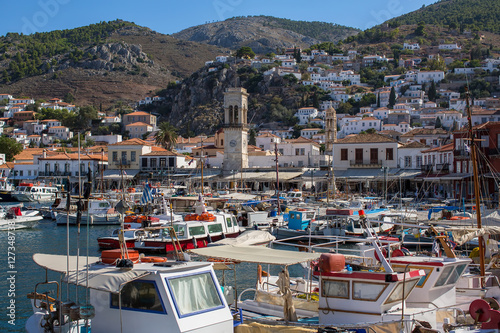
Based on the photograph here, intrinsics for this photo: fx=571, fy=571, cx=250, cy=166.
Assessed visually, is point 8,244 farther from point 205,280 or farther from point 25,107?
point 25,107

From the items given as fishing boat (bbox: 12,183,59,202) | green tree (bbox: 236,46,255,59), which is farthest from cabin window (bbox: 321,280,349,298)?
green tree (bbox: 236,46,255,59)

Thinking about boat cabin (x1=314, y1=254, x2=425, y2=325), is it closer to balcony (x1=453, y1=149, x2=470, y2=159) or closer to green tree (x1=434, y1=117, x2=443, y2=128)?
balcony (x1=453, y1=149, x2=470, y2=159)

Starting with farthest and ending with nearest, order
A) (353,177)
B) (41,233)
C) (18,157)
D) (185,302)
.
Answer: (18,157) → (353,177) → (41,233) → (185,302)

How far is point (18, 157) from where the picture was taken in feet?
318

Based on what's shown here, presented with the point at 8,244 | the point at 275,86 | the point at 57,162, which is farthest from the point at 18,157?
the point at 275,86

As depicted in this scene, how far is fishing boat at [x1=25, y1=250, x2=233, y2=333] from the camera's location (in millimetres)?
9844

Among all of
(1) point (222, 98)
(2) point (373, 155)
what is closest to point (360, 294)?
(2) point (373, 155)

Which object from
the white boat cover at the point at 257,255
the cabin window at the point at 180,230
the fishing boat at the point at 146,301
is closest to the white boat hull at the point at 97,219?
the cabin window at the point at 180,230

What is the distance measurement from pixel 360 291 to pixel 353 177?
54.3m

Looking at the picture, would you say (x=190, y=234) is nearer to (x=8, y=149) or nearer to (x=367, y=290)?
(x=367, y=290)

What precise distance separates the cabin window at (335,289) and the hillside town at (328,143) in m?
5.31

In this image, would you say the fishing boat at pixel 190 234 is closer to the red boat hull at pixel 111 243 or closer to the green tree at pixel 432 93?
the red boat hull at pixel 111 243

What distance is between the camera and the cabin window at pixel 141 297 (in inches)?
391

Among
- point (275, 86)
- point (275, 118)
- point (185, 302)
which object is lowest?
point (185, 302)
